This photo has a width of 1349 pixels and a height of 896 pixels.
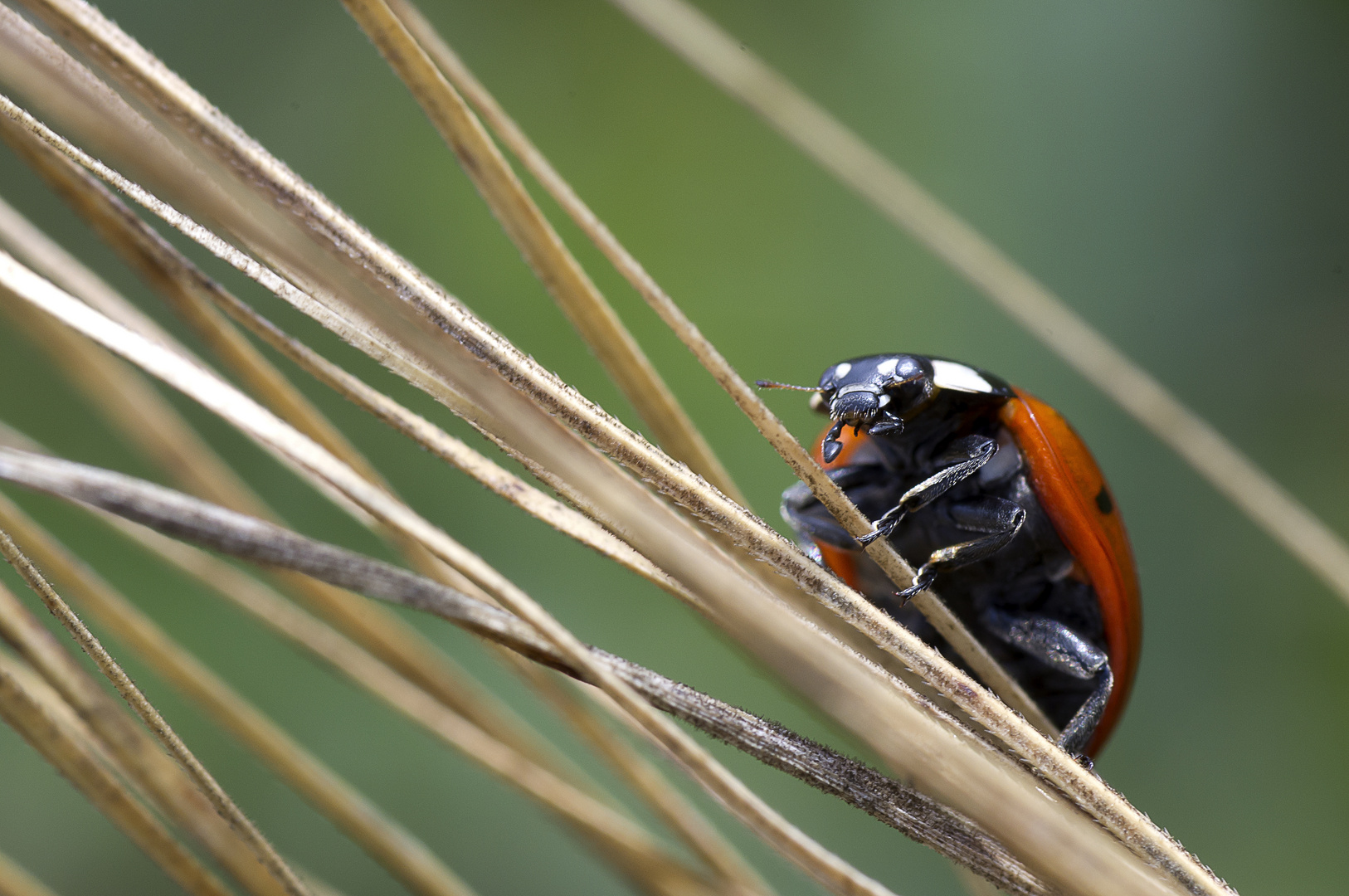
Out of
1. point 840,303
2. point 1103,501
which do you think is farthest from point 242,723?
point 840,303

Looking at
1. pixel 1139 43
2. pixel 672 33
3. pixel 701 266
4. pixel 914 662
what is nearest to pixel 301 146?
pixel 701 266

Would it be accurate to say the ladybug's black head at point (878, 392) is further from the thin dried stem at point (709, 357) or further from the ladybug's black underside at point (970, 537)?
the thin dried stem at point (709, 357)

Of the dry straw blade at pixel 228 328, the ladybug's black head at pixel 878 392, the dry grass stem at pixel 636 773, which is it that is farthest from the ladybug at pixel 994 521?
the dry straw blade at pixel 228 328

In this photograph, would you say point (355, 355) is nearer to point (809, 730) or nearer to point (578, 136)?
point (578, 136)

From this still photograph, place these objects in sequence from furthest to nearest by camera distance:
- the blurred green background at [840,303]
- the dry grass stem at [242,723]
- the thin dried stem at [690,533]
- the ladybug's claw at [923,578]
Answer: the blurred green background at [840,303]
the ladybug's claw at [923,578]
the dry grass stem at [242,723]
the thin dried stem at [690,533]

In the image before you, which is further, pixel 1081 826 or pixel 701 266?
pixel 701 266

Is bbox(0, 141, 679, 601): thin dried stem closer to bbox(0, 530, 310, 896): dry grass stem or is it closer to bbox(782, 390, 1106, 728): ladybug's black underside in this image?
bbox(0, 530, 310, 896): dry grass stem

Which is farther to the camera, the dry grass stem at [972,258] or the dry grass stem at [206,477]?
the dry grass stem at [972,258]
